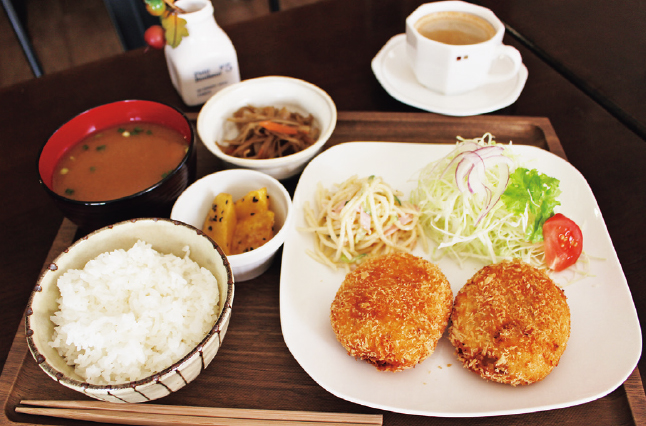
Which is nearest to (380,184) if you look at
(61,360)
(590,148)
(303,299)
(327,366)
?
(303,299)

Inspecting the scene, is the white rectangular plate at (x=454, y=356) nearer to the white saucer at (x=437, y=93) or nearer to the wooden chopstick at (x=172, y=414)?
the wooden chopstick at (x=172, y=414)

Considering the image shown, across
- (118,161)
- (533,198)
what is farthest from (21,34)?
(533,198)

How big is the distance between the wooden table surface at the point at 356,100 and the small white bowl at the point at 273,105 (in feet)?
1.07

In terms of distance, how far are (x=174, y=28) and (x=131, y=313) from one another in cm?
142

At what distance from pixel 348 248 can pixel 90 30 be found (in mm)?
5481

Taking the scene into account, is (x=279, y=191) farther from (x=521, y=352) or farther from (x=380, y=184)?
(x=521, y=352)

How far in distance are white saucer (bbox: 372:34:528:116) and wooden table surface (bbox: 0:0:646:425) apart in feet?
0.24

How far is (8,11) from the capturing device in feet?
11.0

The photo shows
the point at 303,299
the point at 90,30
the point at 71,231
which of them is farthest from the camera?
the point at 90,30

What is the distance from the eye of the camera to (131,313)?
1398 millimetres

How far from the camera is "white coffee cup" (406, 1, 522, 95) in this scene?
230cm

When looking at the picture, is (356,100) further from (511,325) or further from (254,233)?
(511,325)

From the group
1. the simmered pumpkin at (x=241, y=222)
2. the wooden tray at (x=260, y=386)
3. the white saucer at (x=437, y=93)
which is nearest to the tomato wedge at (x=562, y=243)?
the wooden tray at (x=260, y=386)

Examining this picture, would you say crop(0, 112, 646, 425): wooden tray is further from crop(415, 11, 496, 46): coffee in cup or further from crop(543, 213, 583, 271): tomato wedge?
crop(415, 11, 496, 46): coffee in cup
